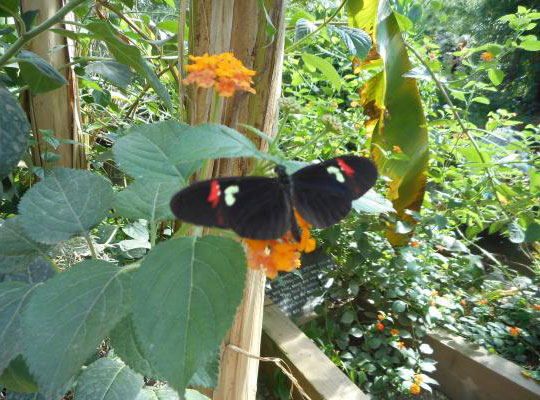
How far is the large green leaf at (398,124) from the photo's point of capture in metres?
1.42

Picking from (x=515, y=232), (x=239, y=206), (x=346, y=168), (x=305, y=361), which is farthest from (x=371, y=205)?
(x=515, y=232)

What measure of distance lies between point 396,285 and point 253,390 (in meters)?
1.22

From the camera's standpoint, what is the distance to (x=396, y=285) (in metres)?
1.77

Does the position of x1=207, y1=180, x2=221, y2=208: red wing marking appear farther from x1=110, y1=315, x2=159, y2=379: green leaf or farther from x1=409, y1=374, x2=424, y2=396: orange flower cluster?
x1=409, y1=374, x2=424, y2=396: orange flower cluster

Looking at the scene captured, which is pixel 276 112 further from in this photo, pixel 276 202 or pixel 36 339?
pixel 36 339

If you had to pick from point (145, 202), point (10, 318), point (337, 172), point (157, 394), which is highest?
point (337, 172)

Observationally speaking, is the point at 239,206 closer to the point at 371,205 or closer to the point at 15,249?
the point at 371,205

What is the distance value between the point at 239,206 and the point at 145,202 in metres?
0.19

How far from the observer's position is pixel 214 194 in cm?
32

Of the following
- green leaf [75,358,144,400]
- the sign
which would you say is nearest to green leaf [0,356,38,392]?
green leaf [75,358,144,400]

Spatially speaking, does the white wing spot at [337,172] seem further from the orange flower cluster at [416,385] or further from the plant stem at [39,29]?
the orange flower cluster at [416,385]

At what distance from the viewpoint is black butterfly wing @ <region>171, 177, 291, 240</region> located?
1.01 feet

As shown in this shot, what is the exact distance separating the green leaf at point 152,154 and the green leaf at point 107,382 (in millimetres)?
285

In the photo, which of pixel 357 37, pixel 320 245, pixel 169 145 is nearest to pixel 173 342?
pixel 169 145
